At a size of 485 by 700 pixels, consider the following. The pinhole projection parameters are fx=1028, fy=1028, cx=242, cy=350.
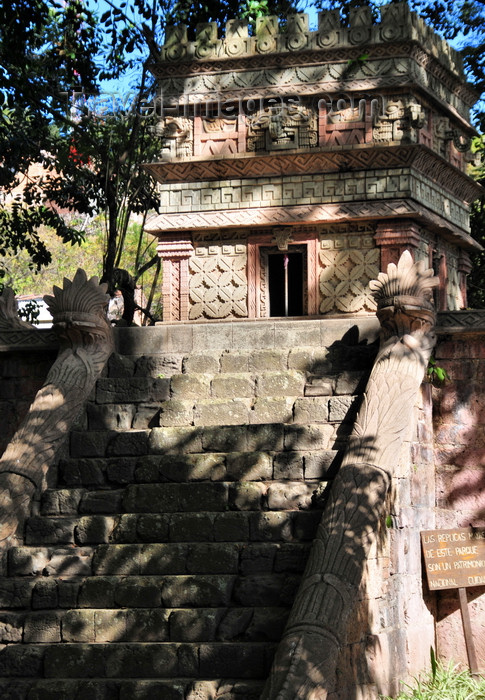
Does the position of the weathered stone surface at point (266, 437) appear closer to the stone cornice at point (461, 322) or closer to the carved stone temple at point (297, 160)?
the stone cornice at point (461, 322)

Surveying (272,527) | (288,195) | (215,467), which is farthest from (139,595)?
(288,195)

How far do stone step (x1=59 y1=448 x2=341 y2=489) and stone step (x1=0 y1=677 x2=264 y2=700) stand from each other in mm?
1824

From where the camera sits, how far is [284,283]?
13.6 meters

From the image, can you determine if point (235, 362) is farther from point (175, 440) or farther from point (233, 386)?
point (175, 440)

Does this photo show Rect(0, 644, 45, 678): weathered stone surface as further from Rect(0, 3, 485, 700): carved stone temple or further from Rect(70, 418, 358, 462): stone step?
Rect(70, 418, 358, 462): stone step

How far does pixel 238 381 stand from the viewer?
8852mm

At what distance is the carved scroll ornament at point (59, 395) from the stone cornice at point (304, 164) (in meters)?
4.19

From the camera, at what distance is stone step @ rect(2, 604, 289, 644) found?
6.63 meters

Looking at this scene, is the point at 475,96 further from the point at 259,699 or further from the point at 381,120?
the point at 259,699

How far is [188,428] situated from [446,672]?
2740 mm

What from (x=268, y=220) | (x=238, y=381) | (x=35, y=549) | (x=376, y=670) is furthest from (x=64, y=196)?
(x=376, y=670)

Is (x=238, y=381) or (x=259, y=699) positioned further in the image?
(x=238, y=381)

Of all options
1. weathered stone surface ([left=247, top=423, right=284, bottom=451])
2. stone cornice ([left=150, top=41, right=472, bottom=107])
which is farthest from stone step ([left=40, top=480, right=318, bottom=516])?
stone cornice ([left=150, top=41, right=472, bottom=107])

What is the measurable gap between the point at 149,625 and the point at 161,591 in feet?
0.88
